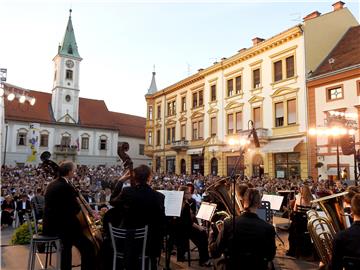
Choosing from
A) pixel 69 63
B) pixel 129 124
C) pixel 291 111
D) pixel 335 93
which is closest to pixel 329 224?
pixel 335 93

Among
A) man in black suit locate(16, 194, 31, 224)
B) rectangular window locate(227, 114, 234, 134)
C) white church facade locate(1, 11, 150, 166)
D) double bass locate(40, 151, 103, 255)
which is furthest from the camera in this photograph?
white church facade locate(1, 11, 150, 166)

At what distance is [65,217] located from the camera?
14.7 feet

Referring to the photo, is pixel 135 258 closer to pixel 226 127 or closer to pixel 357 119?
pixel 357 119

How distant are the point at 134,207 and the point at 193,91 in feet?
99.0

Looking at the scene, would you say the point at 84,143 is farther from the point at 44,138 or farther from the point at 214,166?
the point at 214,166

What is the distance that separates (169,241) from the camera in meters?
6.30

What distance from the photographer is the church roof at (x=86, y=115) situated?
44250mm

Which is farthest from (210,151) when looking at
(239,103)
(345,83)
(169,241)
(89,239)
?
(89,239)

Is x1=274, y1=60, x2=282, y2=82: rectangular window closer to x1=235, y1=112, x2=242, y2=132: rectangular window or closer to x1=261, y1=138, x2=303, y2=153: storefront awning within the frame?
x1=235, y1=112, x2=242, y2=132: rectangular window

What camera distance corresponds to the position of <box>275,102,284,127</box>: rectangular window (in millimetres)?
24281

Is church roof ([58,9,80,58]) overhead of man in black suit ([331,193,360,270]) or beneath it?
overhead

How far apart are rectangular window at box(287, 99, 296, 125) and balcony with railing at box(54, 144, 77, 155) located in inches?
1289

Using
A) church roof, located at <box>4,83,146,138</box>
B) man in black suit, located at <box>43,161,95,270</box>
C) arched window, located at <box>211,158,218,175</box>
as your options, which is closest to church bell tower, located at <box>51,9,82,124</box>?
church roof, located at <box>4,83,146,138</box>

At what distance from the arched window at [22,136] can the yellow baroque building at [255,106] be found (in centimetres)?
2129
